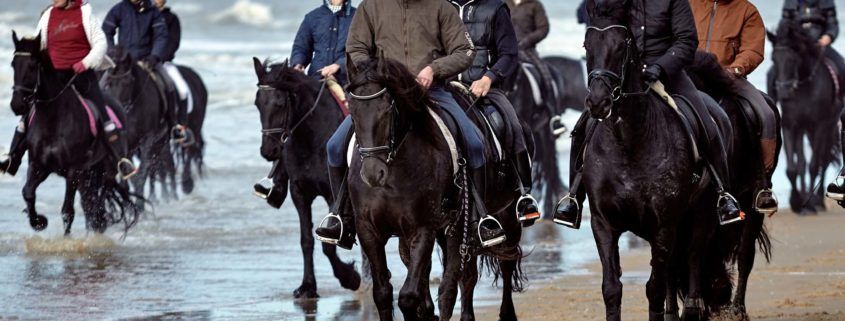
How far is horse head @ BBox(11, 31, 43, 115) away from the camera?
15.8m

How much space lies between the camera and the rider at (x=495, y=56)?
11.0 metres

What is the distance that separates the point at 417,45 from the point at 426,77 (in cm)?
40

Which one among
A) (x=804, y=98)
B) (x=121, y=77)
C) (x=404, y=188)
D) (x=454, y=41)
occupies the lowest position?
(x=804, y=98)

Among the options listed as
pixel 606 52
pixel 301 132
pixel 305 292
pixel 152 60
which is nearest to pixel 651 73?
pixel 606 52

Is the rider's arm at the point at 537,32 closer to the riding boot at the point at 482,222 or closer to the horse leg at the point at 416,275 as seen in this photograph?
the riding boot at the point at 482,222

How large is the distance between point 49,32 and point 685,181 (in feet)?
26.8

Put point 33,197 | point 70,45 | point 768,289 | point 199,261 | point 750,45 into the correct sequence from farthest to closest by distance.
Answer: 1. point 70,45
2. point 33,197
3. point 199,261
4. point 768,289
5. point 750,45

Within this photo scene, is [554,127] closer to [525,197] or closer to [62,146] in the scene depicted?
[62,146]

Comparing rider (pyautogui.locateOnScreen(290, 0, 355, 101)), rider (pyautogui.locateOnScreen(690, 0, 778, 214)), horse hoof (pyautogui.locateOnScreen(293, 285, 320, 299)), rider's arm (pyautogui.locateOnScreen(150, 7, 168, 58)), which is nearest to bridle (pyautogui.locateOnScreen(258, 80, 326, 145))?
rider (pyautogui.locateOnScreen(290, 0, 355, 101))

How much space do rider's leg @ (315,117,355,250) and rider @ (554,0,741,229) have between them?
4.26ft

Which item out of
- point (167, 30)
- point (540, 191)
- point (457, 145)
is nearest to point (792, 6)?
point (540, 191)

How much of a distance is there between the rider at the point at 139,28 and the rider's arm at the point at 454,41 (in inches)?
478

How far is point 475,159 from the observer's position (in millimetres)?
9617

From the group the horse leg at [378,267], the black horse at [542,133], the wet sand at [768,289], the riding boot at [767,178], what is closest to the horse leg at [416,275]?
the horse leg at [378,267]
